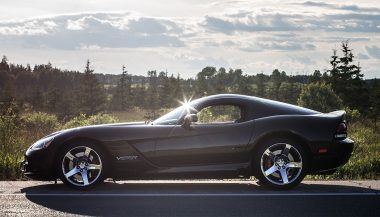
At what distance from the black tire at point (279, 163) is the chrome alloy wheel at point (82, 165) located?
223 centimetres

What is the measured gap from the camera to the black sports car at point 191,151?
785 cm

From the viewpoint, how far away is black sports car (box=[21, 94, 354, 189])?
7.85m

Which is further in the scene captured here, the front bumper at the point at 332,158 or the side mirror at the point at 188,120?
the front bumper at the point at 332,158

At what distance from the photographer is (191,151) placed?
7.86 meters

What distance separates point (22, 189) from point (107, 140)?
4.66 ft

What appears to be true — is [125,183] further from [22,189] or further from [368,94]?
[368,94]

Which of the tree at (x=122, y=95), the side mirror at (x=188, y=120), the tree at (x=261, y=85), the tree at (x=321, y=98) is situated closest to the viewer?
the side mirror at (x=188, y=120)

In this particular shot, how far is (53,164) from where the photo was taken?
7.84 meters

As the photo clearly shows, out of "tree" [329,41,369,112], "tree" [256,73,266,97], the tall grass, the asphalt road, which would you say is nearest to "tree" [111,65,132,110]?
"tree" [256,73,266,97]

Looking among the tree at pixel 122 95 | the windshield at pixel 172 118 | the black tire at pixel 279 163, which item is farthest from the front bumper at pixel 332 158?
the tree at pixel 122 95

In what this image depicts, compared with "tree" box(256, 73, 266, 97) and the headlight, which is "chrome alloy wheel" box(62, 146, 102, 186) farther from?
"tree" box(256, 73, 266, 97)

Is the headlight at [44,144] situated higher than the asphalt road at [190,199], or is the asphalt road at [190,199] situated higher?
the headlight at [44,144]

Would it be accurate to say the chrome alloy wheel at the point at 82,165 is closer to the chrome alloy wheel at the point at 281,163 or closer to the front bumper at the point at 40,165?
the front bumper at the point at 40,165

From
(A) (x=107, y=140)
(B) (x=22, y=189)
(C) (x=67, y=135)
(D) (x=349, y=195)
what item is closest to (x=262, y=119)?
(D) (x=349, y=195)
